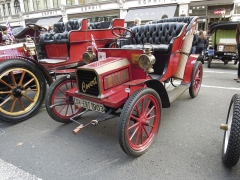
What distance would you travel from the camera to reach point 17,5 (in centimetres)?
2761

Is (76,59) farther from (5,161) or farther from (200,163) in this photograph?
(200,163)

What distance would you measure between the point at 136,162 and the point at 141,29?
310 cm

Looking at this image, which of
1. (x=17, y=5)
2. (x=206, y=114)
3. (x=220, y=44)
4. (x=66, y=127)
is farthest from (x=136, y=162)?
(x=17, y=5)

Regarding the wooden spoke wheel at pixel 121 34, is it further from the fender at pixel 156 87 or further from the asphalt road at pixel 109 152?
the asphalt road at pixel 109 152

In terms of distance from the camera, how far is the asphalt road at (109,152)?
6.93 feet

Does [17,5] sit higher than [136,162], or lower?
higher

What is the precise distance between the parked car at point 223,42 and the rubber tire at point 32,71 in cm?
642

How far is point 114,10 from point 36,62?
16947 millimetres

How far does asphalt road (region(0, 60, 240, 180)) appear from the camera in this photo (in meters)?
2.11

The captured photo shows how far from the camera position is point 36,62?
11.4 feet

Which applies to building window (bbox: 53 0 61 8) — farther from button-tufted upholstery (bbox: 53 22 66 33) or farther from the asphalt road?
the asphalt road

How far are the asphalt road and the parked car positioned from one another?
463cm

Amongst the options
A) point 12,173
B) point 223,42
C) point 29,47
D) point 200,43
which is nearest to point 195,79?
point 29,47

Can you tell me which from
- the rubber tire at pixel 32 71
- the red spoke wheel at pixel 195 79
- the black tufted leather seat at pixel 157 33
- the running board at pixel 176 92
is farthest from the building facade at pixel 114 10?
the rubber tire at pixel 32 71
